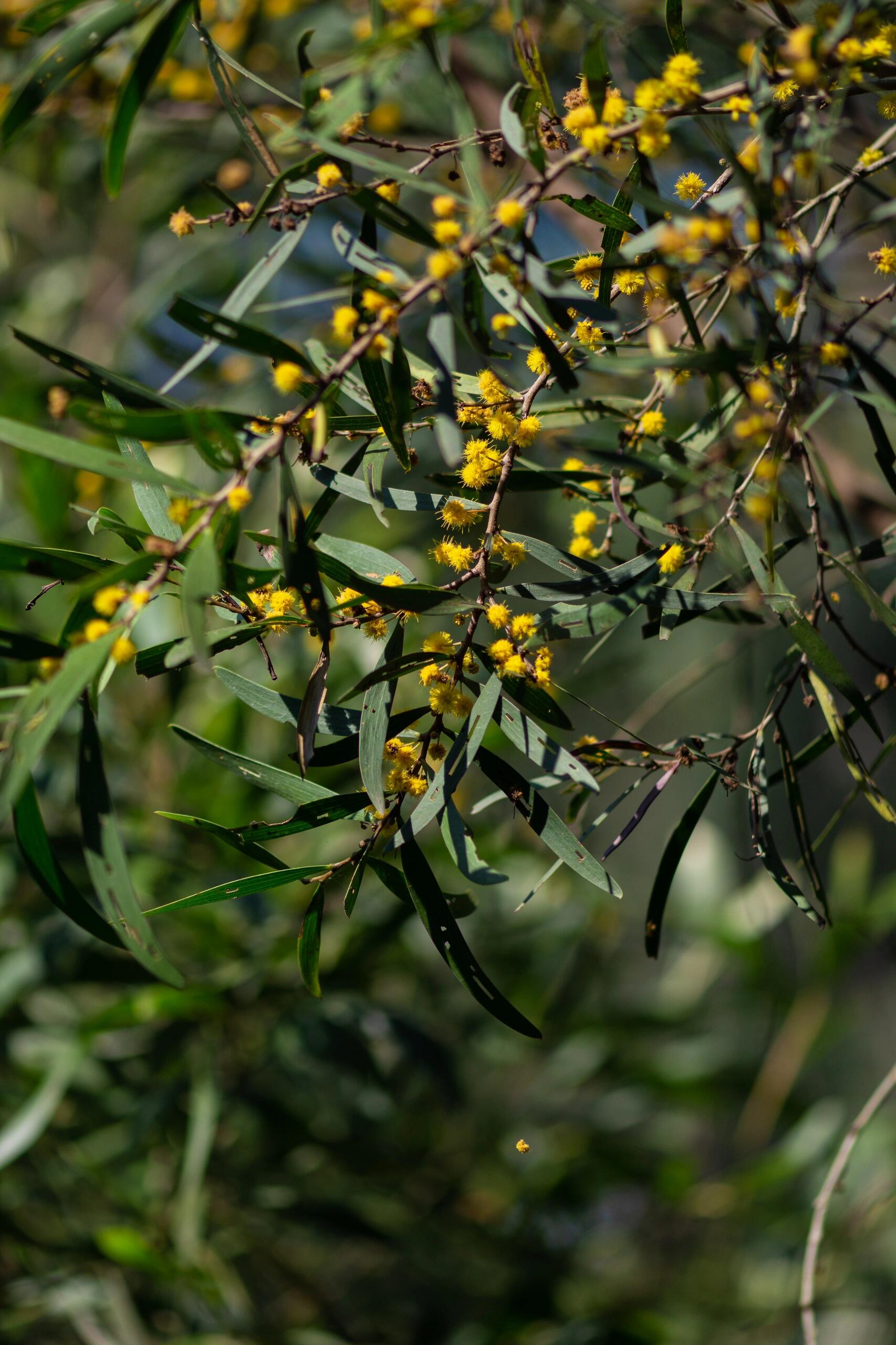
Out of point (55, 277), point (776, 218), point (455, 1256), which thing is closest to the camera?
point (776, 218)

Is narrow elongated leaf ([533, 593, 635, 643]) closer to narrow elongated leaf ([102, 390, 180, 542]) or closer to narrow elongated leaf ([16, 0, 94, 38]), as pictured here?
narrow elongated leaf ([102, 390, 180, 542])

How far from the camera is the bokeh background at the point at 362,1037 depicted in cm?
93

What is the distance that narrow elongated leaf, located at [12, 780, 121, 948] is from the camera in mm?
383

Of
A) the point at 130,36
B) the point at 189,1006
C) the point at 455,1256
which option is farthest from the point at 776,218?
the point at 455,1256

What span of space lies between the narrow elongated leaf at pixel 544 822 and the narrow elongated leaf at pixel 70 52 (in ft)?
1.10

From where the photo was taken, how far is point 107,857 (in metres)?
0.35

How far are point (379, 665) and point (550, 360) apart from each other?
0.14m

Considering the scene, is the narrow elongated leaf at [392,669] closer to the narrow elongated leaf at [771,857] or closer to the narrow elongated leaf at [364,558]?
the narrow elongated leaf at [364,558]

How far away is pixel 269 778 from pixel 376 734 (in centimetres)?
7

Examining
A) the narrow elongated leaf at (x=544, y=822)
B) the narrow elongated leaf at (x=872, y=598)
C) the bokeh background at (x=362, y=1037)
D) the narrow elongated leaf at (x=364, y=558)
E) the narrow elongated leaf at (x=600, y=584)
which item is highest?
the narrow elongated leaf at (x=364, y=558)

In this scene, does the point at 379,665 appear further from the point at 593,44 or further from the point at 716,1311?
the point at 716,1311

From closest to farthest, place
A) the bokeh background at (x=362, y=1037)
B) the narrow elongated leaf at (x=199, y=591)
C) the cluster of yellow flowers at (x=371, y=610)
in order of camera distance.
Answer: the narrow elongated leaf at (x=199, y=591)
the cluster of yellow flowers at (x=371, y=610)
the bokeh background at (x=362, y=1037)

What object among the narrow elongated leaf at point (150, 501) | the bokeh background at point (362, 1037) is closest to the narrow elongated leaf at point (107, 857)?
the narrow elongated leaf at point (150, 501)

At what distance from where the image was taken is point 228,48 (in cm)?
124
